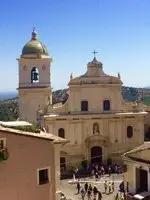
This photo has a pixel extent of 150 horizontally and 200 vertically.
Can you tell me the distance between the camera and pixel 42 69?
43.9 meters

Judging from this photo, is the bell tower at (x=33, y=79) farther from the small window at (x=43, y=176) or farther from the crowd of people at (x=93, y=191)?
the small window at (x=43, y=176)

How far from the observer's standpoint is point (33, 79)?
43875 millimetres

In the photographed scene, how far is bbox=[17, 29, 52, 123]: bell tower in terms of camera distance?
43.4 m

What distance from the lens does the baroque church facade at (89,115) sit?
4109 centimetres

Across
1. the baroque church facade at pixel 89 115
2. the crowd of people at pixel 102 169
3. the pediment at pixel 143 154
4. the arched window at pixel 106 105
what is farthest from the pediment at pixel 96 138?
the pediment at pixel 143 154

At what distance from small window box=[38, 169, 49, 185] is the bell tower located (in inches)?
946

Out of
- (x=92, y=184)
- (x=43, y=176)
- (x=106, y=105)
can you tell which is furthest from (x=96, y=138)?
(x=43, y=176)

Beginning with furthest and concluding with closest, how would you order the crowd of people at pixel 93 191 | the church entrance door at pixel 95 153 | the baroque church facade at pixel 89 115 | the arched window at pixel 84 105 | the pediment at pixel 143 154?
the church entrance door at pixel 95 153 → the arched window at pixel 84 105 → the baroque church facade at pixel 89 115 → the crowd of people at pixel 93 191 → the pediment at pixel 143 154

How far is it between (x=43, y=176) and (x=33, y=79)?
2542 centimetres

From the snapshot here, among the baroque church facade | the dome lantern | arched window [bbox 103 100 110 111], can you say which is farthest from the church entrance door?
the dome lantern

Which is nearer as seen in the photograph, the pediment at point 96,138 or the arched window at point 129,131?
the pediment at point 96,138

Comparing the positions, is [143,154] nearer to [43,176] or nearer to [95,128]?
[43,176]

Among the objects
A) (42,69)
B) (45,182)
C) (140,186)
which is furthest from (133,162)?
(42,69)

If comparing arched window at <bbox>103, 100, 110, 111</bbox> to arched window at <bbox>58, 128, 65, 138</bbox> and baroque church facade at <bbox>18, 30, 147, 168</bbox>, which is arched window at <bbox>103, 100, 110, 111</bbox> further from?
arched window at <bbox>58, 128, 65, 138</bbox>
